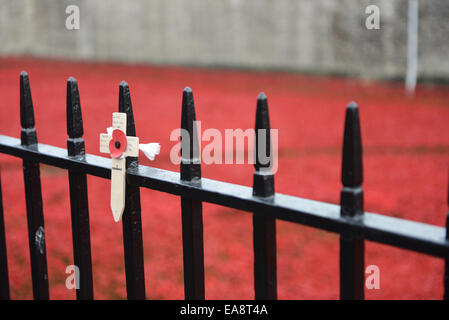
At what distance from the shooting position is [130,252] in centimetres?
143

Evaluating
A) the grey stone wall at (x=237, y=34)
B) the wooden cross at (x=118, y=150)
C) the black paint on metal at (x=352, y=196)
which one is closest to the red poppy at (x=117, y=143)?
the wooden cross at (x=118, y=150)

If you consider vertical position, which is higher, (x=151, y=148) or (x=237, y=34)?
(x=237, y=34)

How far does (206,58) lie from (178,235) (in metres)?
8.55

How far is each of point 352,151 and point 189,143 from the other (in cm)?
40

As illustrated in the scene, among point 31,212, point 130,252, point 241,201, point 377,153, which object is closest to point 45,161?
point 31,212

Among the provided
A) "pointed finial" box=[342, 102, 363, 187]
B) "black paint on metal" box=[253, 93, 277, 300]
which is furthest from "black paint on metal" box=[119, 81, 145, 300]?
"pointed finial" box=[342, 102, 363, 187]

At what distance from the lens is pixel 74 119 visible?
4.88 feet

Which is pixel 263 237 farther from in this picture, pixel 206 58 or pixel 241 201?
pixel 206 58

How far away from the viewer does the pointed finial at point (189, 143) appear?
1.22 meters

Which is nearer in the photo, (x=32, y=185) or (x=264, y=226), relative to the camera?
(x=264, y=226)

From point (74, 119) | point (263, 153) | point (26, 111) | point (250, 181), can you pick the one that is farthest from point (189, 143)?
A: point (250, 181)

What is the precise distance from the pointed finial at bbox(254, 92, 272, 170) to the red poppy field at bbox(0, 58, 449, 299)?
1527 millimetres

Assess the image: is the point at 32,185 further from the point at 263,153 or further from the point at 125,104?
the point at 263,153

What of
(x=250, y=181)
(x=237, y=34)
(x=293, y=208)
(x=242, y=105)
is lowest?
(x=250, y=181)
